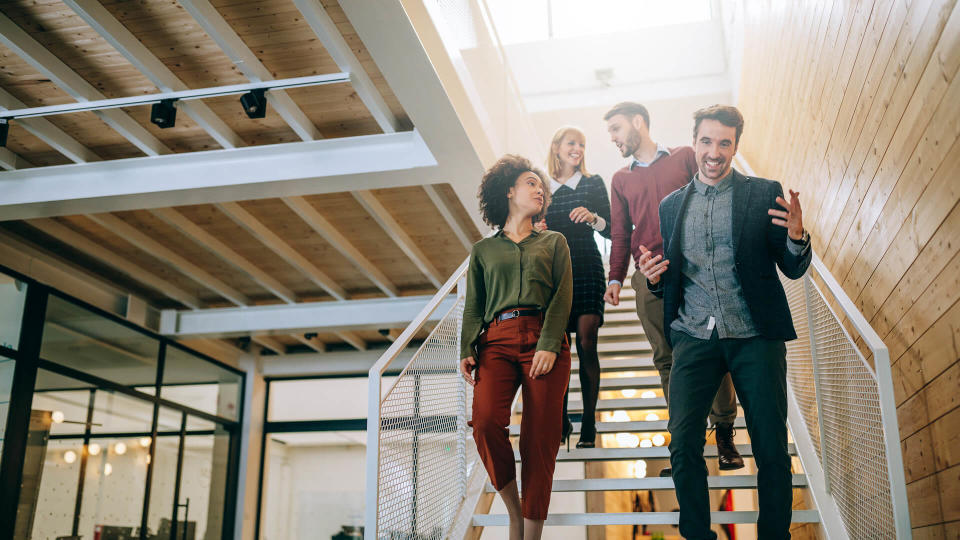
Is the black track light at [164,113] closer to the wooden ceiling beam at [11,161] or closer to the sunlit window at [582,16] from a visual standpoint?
the wooden ceiling beam at [11,161]

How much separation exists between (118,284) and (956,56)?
754 cm

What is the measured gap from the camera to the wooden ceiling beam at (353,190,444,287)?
19.9 ft

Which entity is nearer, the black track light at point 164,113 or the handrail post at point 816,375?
the handrail post at point 816,375

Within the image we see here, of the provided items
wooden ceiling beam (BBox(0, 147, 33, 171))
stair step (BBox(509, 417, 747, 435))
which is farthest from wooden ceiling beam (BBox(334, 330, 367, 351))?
stair step (BBox(509, 417, 747, 435))

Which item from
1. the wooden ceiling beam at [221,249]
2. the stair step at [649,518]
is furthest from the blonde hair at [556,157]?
the wooden ceiling beam at [221,249]

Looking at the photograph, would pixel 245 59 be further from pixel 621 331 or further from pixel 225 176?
pixel 621 331

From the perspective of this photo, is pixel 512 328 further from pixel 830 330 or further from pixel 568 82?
pixel 568 82

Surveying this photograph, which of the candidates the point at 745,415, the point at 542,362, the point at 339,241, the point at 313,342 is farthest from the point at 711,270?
the point at 313,342

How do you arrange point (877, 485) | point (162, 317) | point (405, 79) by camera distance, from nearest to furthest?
point (877, 485)
point (405, 79)
point (162, 317)

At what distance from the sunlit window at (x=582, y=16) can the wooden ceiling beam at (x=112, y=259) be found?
204 inches

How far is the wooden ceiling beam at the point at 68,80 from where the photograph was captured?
163 inches

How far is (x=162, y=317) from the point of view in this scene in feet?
27.8

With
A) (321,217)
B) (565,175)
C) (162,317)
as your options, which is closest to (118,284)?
(162,317)

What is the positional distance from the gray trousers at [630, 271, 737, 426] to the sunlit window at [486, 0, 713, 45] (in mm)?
7548
